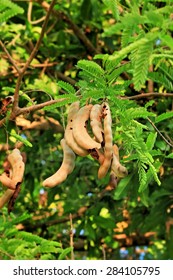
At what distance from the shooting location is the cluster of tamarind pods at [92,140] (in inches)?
101

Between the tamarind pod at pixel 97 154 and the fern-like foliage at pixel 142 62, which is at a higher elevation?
the fern-like foliage at pixel 142 62

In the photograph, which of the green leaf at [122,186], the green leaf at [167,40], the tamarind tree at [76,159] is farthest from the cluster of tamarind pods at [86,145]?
the green leaf at [122,186]

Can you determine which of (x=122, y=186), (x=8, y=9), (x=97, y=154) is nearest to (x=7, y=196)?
(x=97, y=154)

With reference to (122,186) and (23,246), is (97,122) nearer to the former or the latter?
(23,246)

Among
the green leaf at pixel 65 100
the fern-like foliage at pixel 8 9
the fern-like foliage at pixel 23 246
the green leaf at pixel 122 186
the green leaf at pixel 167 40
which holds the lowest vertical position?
the green leaf at pixel 122 186

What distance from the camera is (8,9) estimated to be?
109 inches

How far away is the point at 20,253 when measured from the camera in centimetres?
331

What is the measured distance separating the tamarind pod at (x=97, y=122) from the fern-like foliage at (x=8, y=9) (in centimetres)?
44

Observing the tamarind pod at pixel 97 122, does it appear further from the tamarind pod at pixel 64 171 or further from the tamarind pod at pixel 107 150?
the tamarind pod at pixel 64 171

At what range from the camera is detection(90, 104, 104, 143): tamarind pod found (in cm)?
258

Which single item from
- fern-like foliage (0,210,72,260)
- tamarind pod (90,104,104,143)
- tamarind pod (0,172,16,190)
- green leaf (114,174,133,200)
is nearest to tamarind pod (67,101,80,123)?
tamarind pod (90,104,104,143)

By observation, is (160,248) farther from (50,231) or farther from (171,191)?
(171,191)

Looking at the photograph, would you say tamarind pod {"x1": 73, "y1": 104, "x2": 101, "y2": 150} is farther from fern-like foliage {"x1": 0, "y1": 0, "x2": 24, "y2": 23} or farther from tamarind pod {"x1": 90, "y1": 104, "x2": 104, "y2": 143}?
fern-like foliage {"x1": 0, "y1": 0, "x2": 24, "y2": 23}

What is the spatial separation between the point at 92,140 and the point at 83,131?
69 millimetres
